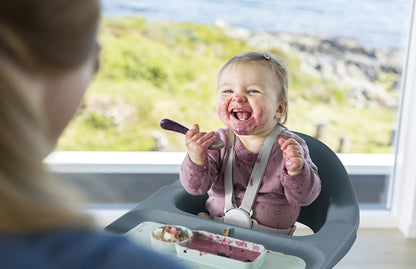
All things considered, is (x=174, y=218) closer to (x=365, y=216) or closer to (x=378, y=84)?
(x=365, y=216)

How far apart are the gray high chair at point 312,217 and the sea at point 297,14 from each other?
120cm

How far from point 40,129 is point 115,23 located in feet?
7.59

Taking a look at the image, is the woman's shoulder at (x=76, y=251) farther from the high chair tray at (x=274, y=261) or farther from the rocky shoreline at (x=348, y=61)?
the rocky shoreline at (x=348, y=61)

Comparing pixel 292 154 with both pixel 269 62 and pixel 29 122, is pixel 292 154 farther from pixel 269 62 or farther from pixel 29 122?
pixel 29 122

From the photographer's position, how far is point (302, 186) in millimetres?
1228

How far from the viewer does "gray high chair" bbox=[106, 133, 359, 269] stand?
1082 mm

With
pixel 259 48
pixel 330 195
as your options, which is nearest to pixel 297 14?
pixel 259 48

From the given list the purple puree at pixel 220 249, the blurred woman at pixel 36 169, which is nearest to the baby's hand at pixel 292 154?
the purple puree at pixel 220 249

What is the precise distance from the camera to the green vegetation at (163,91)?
269cm

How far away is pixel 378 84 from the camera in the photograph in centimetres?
279

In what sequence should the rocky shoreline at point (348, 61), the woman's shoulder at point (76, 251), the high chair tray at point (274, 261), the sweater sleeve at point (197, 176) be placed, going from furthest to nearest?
the rocky shoreline at point (348, 61)
the sweater sleeve at point (197, 176)
the high chair tray at point (274, 261)
the woman's shoulder at point (76, 251)

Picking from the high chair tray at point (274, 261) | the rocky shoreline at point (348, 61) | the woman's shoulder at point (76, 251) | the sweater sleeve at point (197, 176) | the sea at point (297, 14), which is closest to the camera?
the woman's shoulder at point (76, 251)

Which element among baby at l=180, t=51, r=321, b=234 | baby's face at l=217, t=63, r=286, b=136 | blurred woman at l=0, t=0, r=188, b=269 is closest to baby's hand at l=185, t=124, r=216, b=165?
baby at l=180, t=51, r=321, b=234

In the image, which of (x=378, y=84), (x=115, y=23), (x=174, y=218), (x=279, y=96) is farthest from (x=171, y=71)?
(x=174, y=218)
